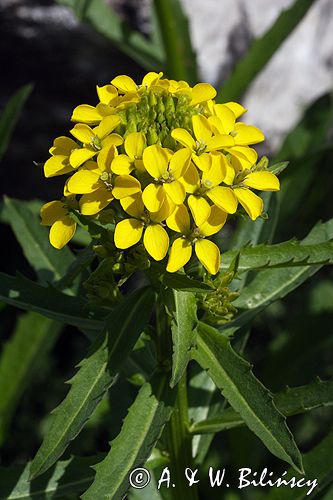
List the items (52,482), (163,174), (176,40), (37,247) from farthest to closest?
(176,40), (37,247), (52,482), (163,174)

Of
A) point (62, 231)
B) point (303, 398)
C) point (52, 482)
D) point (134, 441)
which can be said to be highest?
point (62, 231)

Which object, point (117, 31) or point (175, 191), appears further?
point (117, 31)

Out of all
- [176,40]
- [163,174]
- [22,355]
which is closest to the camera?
[163,174]

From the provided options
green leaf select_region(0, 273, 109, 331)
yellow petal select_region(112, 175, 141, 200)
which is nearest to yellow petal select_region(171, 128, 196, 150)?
yellow petal select_region(112, 175, 141, 200)

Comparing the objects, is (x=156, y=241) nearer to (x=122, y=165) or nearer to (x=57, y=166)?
(x=122, y=165)

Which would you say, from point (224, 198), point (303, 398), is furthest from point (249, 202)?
point (303, 398)

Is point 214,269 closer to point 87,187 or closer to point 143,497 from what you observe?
point 87,187

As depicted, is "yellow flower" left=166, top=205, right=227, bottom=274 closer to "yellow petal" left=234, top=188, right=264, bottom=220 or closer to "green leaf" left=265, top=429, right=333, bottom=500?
"yellow petal" left=234, top=188, right=264, bottom=220
